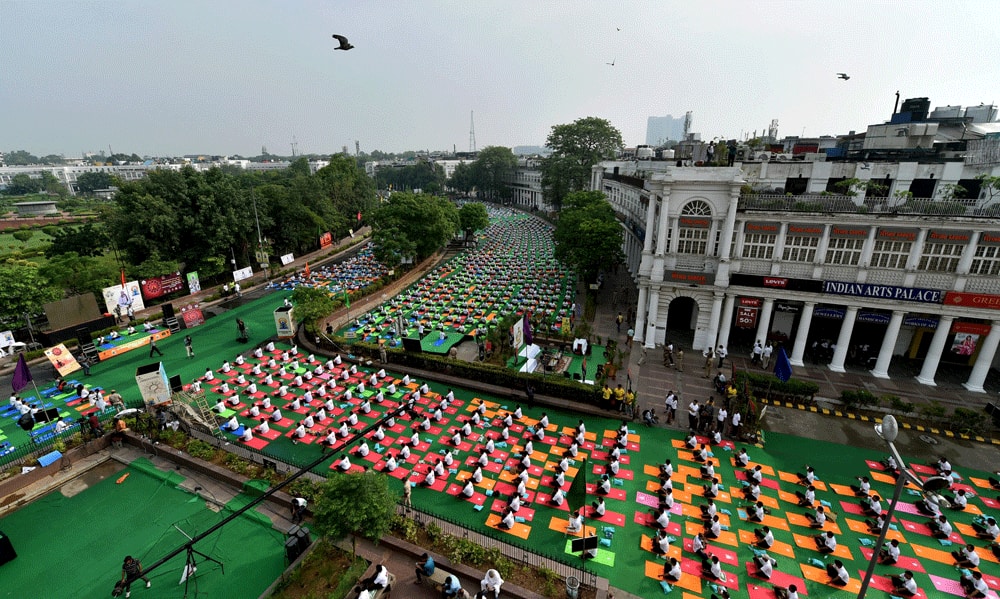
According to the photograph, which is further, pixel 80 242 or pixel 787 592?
pixel 80 242

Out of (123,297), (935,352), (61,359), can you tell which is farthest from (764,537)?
(123,297)

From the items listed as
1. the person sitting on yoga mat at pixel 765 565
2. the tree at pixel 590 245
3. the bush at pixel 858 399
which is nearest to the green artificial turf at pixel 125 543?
the person sitting on yoga mat at pixel 765 565

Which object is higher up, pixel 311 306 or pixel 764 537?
pixel 311 306

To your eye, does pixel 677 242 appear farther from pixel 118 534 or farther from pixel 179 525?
pixel 118 534

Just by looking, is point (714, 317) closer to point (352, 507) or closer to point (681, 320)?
point (681, 320)

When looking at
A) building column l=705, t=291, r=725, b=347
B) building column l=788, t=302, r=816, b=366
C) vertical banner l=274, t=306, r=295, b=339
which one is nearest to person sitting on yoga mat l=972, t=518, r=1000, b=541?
building column l=788, t=302, r=816, b=366

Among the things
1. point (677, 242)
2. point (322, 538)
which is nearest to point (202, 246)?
point (322, 538)
